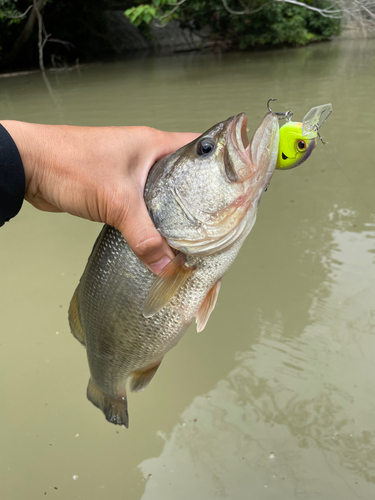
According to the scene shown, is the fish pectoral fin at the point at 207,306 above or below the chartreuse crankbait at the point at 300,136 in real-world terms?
below

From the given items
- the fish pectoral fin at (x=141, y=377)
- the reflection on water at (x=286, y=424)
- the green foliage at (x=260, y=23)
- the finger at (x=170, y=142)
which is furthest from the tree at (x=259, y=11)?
the fish pectoral fin at (x=141, y=377)

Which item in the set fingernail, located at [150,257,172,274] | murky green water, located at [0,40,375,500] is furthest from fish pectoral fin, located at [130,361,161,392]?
fingernail, located at [150,257,172,274]

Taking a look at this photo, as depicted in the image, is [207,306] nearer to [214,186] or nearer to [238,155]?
[214,186]

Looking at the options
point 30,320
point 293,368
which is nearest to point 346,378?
point 293,368

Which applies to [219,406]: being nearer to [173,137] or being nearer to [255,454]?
[255,454]

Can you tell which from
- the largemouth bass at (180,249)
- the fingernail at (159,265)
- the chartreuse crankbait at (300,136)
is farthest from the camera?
the fingernail at (159,265)

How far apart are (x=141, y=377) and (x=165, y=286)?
60cm

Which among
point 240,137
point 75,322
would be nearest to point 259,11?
point 240,137

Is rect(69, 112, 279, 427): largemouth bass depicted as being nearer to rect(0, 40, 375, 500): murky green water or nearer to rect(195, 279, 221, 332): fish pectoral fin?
rect(195, 279, 221, 332): fish pectoral fin

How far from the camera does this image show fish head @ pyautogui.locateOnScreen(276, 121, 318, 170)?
1.23 meters

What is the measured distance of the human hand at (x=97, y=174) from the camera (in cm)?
139

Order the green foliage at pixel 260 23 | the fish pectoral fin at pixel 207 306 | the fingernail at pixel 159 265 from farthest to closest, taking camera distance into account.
→ the green foliage at pixel 260 23
the fish pectoral fin at pixel 207 306
the fingernail at pixel 159 265

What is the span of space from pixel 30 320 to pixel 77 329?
990mm

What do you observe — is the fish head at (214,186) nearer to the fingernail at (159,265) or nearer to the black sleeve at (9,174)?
the fingernail at (159,265)
